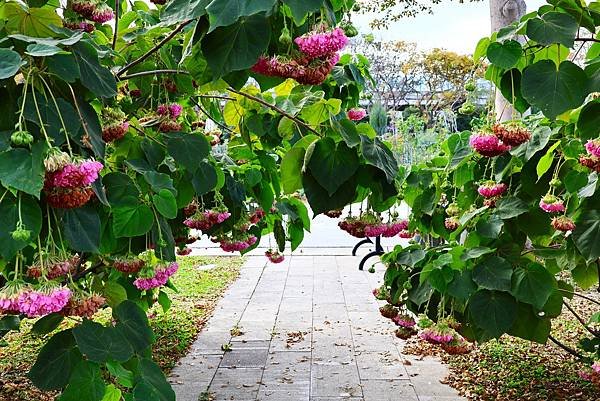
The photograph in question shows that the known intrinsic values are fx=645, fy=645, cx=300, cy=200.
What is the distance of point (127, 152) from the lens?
1.82 m

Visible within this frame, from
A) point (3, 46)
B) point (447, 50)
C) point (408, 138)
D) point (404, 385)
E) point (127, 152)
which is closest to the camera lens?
point (3, 46)

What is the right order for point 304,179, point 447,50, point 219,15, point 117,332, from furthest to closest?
point 447,50 < point 304,179 < point 117,332 < point 219,15

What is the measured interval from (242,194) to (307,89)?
88 cm

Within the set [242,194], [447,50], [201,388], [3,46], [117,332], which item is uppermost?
[447,50]

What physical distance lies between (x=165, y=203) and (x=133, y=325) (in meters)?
0.30

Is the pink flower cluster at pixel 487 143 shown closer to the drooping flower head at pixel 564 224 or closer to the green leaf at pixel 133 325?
the drooping flower head at pixel 564 224

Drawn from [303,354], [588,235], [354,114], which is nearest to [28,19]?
[354,114]

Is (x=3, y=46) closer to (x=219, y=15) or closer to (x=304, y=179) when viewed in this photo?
(x=219, y=15)

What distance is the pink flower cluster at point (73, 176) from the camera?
99cm

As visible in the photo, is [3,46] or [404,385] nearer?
[3,46]

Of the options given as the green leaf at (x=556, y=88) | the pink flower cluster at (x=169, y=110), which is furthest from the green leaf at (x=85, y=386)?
the green leaf at (x=556, y=88)

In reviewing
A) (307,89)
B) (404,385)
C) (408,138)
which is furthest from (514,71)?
(408,138)

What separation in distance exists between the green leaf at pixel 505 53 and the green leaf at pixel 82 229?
45.6 inches

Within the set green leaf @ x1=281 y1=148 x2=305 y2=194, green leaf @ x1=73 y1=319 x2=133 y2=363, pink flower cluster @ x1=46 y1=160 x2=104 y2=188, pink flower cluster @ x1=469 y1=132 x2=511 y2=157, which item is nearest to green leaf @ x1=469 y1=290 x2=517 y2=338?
pink flower cluster @ x1=469 y1=132 x2=511 y2=157
